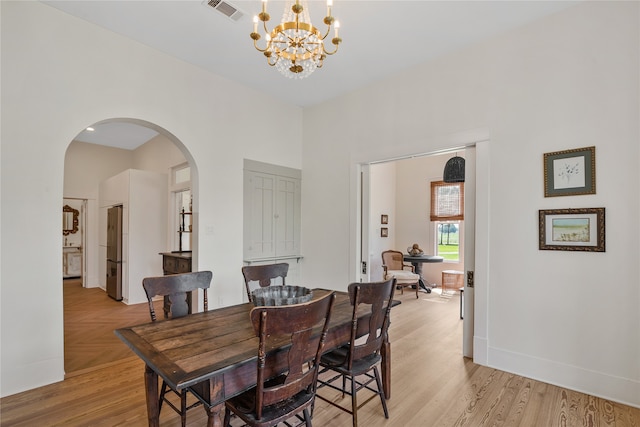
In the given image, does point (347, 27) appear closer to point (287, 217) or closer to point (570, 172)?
point (570, 172)

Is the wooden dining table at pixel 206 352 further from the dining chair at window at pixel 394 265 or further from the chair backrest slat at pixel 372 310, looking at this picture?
the dining chair at window at pixel 394 265

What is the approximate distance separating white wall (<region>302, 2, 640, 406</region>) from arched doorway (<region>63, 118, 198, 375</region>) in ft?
10.3

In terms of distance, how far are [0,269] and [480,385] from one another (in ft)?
13.5

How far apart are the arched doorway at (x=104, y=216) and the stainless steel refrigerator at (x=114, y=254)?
7.9 inches

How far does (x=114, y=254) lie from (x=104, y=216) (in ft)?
4.61

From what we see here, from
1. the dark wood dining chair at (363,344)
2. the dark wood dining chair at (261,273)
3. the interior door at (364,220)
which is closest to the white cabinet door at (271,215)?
the interior door at (364,220)

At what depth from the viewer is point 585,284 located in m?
2.62

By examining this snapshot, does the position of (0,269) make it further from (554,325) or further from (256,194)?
(554,325)

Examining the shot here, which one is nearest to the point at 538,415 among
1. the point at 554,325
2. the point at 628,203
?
the point at 554,325

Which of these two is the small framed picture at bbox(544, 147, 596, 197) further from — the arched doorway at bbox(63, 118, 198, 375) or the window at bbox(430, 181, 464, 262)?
the window at bbox(430, 181, 464, 262)

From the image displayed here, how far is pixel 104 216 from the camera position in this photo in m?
6.89

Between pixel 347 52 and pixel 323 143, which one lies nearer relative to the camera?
pixel 347 52

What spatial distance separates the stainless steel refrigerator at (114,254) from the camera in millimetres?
5824

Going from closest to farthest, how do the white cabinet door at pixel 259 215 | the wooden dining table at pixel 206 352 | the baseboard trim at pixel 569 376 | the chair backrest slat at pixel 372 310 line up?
the wooden dining table at pixel 206 352, the chair backrest slat at pixel 372 310, the baseboard trim at pixel 569 376, the white cabinet door at pixel 259 215
